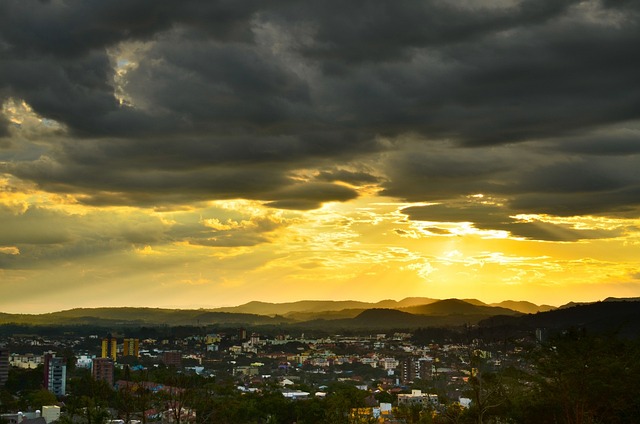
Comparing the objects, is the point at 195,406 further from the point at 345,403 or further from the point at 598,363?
the point at 598,363

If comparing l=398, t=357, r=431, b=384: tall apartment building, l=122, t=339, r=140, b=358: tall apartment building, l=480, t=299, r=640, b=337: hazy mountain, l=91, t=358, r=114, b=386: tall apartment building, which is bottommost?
l=398, t=357, r=431, b=384: tall apartment building

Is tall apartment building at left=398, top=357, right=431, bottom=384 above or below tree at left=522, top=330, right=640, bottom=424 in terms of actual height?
below

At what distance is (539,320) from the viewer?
151 m

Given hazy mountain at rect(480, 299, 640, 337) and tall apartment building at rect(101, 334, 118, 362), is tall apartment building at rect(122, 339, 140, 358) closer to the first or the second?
tall apartment building at rect(101, 334, 118, 362)

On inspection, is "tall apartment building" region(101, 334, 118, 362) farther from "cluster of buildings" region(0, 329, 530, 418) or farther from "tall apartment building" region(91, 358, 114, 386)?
"tall apartment building" region(91, 358, 114, 386)

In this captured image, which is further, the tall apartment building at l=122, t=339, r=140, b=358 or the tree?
the tall apartment building at l=122, t=339, r=140, b=358

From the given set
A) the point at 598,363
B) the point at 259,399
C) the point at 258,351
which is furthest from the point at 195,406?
the point at 258,351

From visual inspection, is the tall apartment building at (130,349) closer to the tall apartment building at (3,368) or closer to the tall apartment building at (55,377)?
the tall apartment building at (3,368)

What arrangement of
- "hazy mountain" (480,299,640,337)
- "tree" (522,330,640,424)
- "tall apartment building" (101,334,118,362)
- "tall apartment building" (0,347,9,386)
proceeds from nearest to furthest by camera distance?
"tree" (522,330,640,424)
"tall apartment building" (0,347,9,386)
"hazy mountain" (480,299,640,337)
"tall apartment building" (101,334,118,362)

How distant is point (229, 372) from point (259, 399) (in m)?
69.9

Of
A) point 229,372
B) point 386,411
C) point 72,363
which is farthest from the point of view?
point 229,372

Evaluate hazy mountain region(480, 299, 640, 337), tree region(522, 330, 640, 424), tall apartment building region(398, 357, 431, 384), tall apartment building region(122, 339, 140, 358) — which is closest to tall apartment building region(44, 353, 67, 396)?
tall apartment building region(398, 357, 431, 384)

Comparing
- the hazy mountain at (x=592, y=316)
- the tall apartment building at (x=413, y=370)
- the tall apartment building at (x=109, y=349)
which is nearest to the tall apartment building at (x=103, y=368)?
the tall apartment building at (x=413, y=370)

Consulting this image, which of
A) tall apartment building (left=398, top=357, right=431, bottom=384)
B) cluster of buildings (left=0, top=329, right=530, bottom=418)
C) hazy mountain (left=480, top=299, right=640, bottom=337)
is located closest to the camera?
cluster of buildings (left=0, top=329, right=530, bottom=418)
